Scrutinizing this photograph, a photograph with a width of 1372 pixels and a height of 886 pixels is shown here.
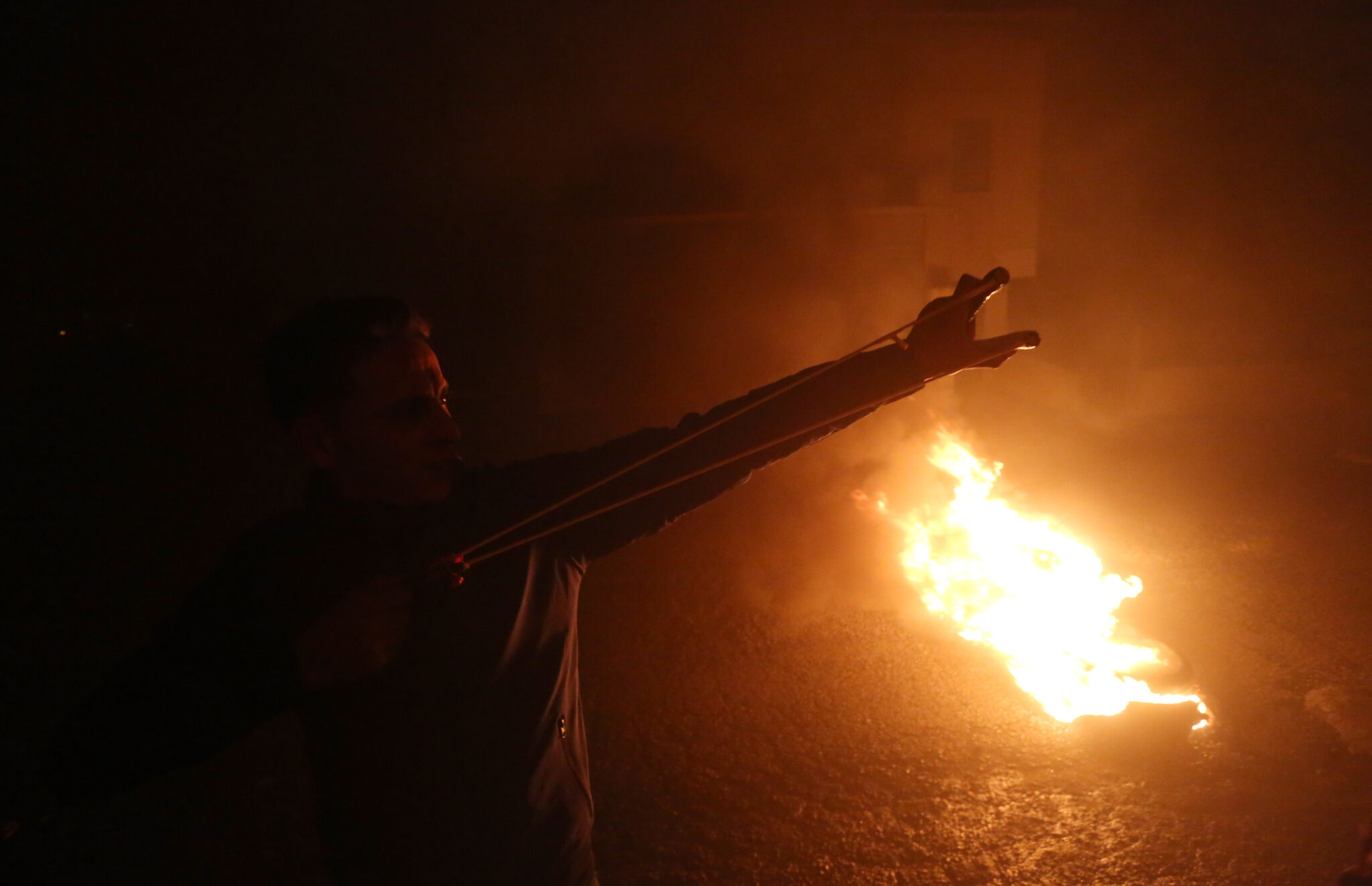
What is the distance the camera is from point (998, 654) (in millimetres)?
5949

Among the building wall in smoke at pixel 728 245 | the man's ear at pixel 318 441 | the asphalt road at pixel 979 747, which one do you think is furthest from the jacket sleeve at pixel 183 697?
the building wall in smoke at pixel 728 245

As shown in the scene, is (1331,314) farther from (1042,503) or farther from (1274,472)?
(1042,503)

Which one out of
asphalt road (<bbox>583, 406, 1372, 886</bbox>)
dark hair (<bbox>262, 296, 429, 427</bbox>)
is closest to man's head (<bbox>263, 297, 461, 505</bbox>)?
dark hair (<bbox>262, 296, 429, 427</bbox>)

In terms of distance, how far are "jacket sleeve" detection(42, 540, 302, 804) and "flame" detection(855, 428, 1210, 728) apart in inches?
191

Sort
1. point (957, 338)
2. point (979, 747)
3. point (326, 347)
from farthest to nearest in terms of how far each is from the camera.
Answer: point (979, 747), point (957, 338), point (326, 347)

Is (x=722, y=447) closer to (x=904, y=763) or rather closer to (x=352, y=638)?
(x=352, y=638)

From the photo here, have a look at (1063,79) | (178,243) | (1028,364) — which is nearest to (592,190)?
(178,243)

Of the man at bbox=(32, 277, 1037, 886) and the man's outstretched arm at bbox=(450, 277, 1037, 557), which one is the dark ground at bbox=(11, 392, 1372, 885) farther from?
the man's outstretched arm at bbox=(450, 277, 1037, 557)

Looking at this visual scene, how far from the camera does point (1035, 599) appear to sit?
6.12 m

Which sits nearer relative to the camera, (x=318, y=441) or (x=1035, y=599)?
(x=318, y=441)

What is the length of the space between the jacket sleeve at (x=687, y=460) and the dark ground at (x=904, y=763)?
9.08 ft

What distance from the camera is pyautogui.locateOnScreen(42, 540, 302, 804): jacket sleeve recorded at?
50.7 inches

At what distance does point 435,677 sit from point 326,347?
0.65 metres

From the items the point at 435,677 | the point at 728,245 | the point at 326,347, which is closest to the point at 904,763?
the point at 435,677
